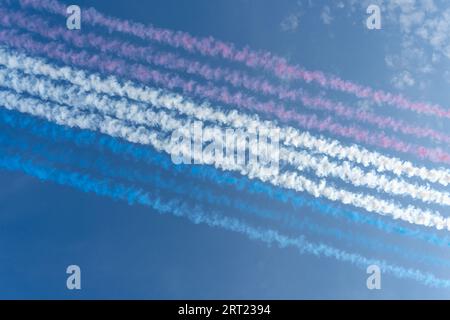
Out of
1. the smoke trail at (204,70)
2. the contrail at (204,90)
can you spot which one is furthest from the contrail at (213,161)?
the smoke trail at (204,70)

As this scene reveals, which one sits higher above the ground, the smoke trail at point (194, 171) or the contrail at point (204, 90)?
the contrail at point (204, 90)

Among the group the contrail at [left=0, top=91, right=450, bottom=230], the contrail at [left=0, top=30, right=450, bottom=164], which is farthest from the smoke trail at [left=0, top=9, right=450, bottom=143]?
the contrail at [left=0, top=91, right=450, bottom=230]

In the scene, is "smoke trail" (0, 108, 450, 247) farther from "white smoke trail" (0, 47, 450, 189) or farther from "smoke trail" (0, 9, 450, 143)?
"smoke trail" (0, 9, 450, 143)

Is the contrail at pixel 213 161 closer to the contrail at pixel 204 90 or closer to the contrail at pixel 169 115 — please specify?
the contrail at pixel 169 115

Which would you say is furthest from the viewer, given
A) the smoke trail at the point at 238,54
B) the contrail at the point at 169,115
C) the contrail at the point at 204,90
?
the smoke trail at the point at 238,54

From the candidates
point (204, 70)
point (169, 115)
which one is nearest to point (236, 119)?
point (204, 70)
